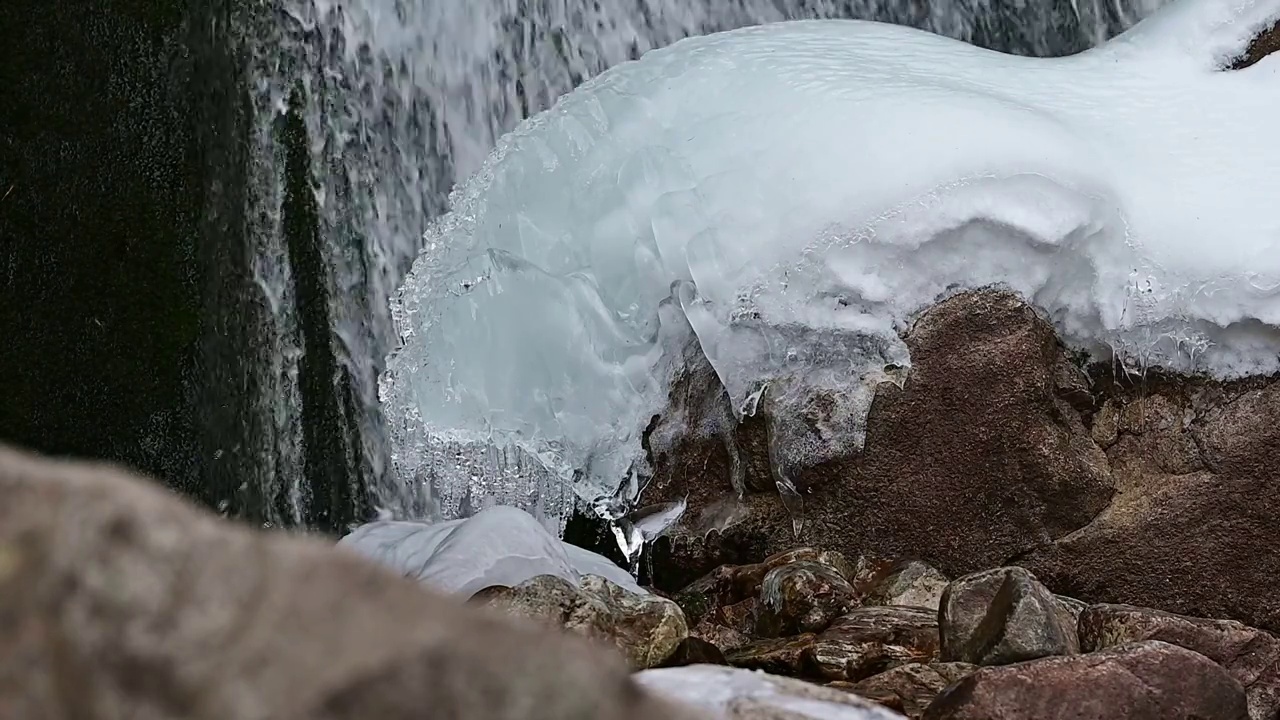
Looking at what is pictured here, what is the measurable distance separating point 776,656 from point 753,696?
4.83 feet

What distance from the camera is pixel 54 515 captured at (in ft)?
2.55

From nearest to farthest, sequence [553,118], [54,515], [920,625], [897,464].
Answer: [54,515]
[920,625]
[897,464]
[553,118]

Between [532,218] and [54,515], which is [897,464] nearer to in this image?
[532,218]

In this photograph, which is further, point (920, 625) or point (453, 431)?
point (453, 431)

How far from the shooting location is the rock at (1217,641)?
8.66 ft

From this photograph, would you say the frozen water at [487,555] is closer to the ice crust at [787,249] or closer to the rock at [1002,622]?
the ice crust at [787,249]

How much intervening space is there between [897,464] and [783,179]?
79 cm

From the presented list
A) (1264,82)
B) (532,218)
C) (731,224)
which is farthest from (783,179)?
(1264,82)

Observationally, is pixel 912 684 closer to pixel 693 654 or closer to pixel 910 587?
pixel 693 654

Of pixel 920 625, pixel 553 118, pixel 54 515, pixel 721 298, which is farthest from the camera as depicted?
pixel 553 118

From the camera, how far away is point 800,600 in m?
3.06

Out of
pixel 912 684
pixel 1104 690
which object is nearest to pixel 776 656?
pixel 912 684

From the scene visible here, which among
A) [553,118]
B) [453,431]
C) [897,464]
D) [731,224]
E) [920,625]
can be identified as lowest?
[920,625]

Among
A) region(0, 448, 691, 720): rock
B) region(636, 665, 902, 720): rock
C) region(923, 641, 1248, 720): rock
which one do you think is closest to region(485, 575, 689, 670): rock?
region(923, 641, 1248, 720): rock
